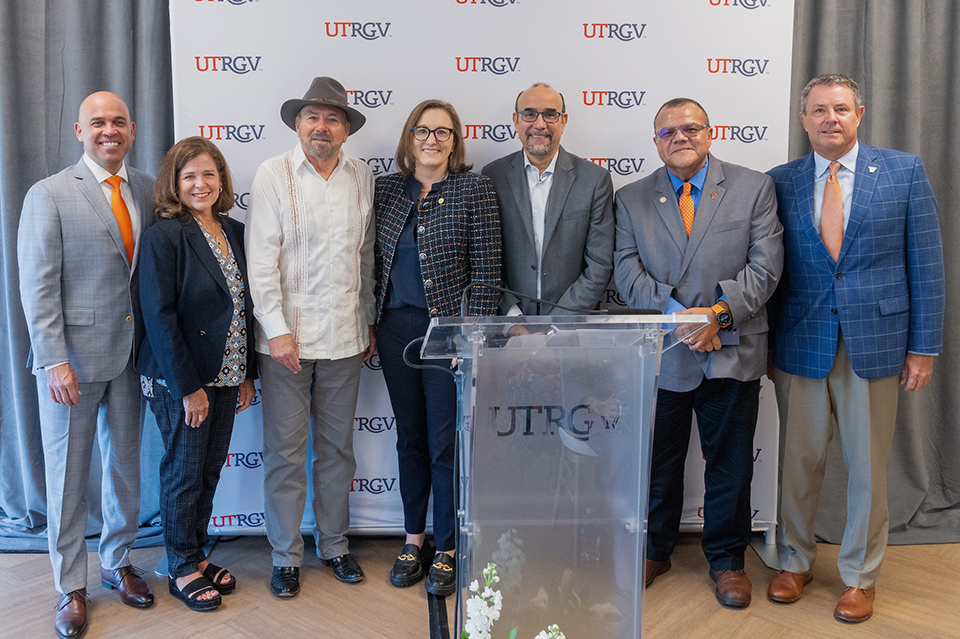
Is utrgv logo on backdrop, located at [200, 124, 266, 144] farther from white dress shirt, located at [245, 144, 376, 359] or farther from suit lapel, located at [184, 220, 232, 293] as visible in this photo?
suit lapel, located at [184, 220, 232, 293]

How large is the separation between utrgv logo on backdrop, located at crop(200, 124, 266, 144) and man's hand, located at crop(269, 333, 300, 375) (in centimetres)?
97

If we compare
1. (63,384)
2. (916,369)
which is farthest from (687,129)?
(63,384)

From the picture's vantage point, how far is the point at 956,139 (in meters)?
3.35

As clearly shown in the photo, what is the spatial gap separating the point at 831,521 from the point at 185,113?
3.35m

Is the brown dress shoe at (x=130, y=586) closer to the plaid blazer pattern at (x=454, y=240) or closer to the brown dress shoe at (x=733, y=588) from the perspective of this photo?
the plaid blazer pattern at (x=454, y=240)

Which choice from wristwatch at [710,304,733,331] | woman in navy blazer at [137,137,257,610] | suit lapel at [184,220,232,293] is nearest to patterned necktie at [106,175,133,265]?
woman in navy blazer at [137,137,257,610]

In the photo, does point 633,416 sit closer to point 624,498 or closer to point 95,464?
point 624,498

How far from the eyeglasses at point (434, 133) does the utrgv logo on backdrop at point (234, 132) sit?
0.78m

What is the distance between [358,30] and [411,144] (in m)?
0.67

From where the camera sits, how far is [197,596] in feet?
8.77

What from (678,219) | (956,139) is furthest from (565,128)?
(956,139)

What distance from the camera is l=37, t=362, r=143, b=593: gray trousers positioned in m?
2.58

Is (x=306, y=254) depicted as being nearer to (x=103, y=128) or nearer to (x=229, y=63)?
(x=103, y=128)

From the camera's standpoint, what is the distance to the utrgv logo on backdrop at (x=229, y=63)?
3053 millimetres
